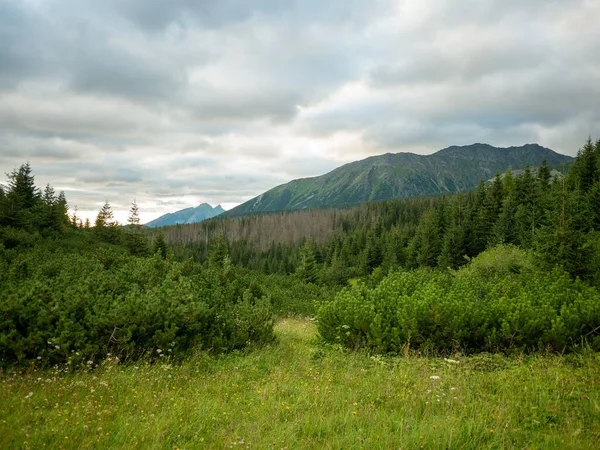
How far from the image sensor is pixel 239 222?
567 ft

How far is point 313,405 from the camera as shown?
5.58 meters

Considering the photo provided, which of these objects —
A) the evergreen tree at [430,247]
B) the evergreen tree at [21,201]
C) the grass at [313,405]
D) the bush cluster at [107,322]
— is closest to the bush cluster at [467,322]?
the grass at [313,405]

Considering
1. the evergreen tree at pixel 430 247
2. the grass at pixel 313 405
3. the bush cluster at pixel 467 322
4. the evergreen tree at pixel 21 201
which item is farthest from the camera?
the evergreen tree at pixel 430 247

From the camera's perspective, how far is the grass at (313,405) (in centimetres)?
452

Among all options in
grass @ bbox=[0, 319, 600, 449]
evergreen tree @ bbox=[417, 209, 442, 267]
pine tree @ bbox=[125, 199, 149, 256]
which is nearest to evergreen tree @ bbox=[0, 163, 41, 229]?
pine tree @ bbox=[125, 199, 149, 256]

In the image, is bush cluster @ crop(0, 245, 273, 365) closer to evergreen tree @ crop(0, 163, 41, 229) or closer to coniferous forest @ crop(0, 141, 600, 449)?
coniferous forest @ crop(0, 141, 600, 449)

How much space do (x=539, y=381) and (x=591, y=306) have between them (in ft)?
11.5

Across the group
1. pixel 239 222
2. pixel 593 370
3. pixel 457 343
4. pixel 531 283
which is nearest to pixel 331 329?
pixel 457 343

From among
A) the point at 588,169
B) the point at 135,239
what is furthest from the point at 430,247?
the point at 135,239

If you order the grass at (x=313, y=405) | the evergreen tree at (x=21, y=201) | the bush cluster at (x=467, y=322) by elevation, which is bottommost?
the grass at (x=313, y=405)

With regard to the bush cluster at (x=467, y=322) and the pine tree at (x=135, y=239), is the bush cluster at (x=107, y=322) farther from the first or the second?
the pine tree at (x=135, y=239)

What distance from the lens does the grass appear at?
178 inches

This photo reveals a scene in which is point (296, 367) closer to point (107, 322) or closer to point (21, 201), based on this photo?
point (107, 322)

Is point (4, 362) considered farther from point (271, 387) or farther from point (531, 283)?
point (531, 283)
